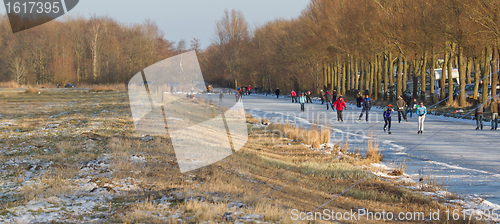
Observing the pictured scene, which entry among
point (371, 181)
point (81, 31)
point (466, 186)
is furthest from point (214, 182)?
point (81, 31)

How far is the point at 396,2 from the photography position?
34031 millimetres

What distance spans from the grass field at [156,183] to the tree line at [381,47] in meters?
10.3

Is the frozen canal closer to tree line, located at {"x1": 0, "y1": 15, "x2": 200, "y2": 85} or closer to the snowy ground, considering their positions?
the snowy ground

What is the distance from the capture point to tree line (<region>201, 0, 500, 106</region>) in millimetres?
26125

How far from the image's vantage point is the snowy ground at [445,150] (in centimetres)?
1006

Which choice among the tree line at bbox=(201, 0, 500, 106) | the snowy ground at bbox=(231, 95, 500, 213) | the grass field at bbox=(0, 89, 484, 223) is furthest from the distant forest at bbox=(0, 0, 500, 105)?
the grass field at bbox=(0, 89, 484, 223)

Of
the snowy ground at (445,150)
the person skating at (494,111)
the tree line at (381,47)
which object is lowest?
the snowy ground at (445,150)

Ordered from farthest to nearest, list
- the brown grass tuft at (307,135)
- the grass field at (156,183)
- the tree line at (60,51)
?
the tree line at (60,51), the brown grass tuft at (307,135), the grass field at (156,183)

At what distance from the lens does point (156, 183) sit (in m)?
8.38

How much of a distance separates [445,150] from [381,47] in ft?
76.1

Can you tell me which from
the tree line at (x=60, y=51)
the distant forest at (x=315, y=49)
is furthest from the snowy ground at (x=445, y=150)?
the tree line at (x=60, y=51)

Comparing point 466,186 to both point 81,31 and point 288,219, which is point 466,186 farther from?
point 81,31

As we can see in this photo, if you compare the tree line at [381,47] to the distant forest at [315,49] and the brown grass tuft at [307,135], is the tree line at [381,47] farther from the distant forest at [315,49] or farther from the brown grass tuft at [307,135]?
the brown grass tuft at [307,135]

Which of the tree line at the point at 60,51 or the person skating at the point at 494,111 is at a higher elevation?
the tree line at the point at 60,51
